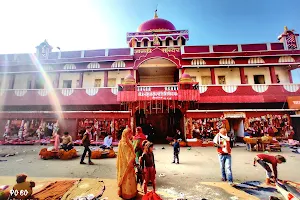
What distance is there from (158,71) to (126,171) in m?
15.0

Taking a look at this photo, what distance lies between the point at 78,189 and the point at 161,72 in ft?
50.1

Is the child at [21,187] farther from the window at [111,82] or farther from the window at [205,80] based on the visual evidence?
the window at [205,80]

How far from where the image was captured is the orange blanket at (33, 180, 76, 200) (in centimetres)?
370

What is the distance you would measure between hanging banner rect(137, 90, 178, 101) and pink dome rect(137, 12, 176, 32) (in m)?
10.5

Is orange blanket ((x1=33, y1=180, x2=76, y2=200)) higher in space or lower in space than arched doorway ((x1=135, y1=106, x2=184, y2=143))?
lower

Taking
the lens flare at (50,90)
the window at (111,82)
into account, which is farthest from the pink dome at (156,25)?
the lens flare at (50,90)

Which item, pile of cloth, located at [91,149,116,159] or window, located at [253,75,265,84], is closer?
pile of cloth, located at [91,149,116,159]

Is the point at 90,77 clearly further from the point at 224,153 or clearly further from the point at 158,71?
the point at 224,153

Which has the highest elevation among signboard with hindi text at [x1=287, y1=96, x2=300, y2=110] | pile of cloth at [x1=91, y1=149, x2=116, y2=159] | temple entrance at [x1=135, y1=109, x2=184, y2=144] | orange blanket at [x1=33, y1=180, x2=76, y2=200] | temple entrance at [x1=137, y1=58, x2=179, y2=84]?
temple entrance at [x1=137, y1=58, x2=179, y2=84]

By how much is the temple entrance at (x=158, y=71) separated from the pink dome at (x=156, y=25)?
18.2ft

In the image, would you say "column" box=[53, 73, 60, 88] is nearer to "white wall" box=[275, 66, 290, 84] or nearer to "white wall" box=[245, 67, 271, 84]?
"white wall" box=[245, 67, 271, 84]

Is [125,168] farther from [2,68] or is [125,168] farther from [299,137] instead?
[2,68]

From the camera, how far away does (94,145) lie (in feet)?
43.2

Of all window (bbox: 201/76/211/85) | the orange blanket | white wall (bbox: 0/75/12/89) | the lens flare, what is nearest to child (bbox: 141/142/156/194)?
the orange blanket
